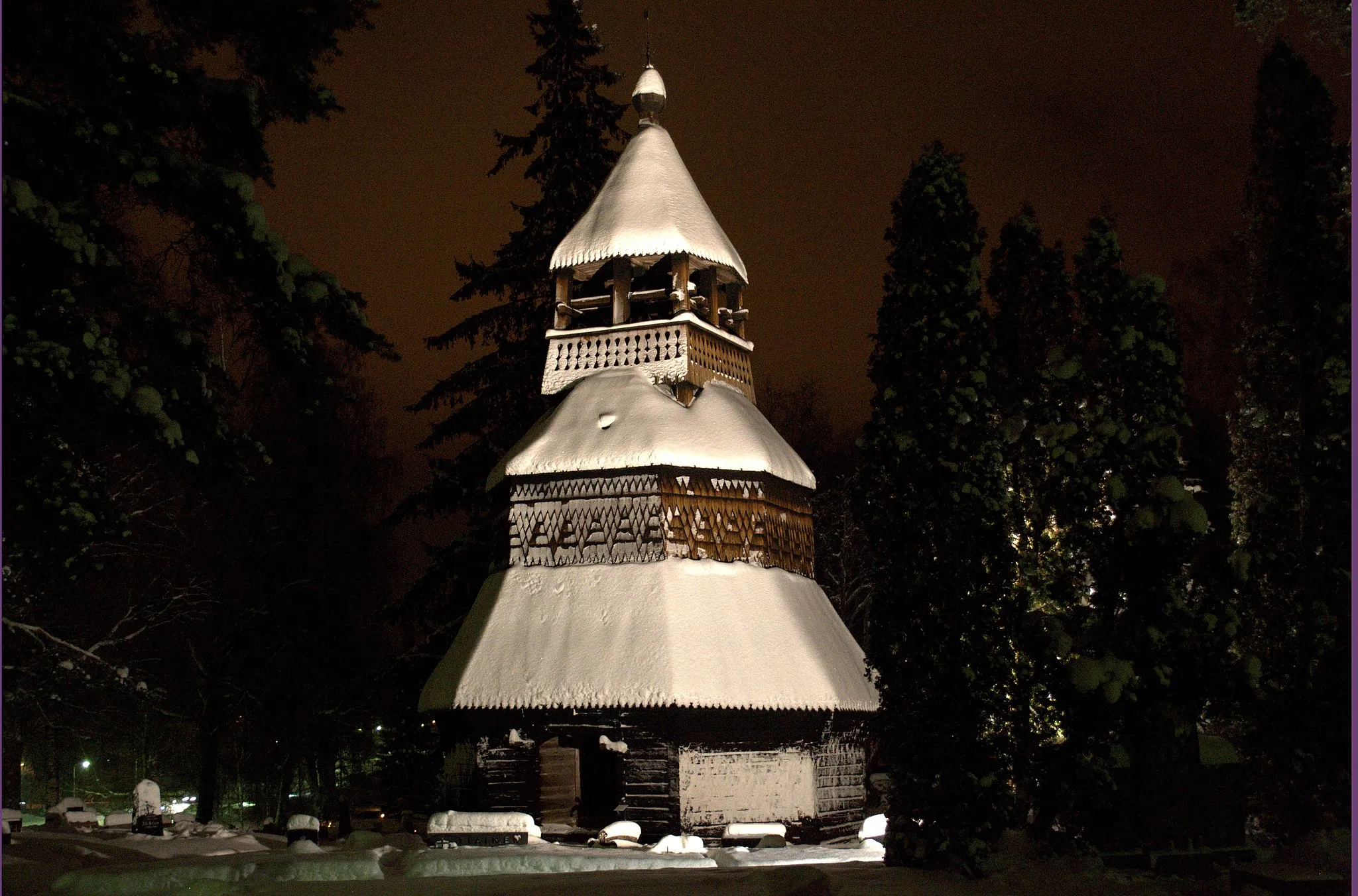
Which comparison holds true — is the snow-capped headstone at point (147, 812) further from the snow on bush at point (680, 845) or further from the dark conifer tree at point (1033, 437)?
the dark conifer tree at point (1033, 437)

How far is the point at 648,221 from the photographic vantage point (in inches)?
866

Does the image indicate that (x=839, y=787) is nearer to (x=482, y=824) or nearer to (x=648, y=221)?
(x=482, y=824)

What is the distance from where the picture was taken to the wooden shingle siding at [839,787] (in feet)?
61.7

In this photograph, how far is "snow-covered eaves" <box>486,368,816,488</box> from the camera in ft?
63.7

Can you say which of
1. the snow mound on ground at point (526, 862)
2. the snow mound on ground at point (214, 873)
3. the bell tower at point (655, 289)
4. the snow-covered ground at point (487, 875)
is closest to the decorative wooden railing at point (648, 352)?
the bell tower at point (655, 289)

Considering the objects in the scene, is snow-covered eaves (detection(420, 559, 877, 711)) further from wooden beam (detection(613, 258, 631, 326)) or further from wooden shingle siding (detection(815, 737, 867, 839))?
wooden beam (detection(613, 258, 631, 326))

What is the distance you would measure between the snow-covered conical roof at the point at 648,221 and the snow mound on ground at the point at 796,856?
10.7m

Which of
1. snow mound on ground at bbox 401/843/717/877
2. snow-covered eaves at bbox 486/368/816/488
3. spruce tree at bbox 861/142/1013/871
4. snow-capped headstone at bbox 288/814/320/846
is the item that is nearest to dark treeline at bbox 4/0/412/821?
snow mound on ground at bbox 401/843/717/877

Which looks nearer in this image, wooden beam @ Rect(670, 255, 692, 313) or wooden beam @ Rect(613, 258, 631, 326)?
wooden beam @ Rect(670, 255, 692, 313)

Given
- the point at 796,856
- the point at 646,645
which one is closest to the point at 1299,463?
the point at 796,856

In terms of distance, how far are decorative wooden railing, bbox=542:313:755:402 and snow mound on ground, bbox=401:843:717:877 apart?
365 inches

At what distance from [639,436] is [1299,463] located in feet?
31.6

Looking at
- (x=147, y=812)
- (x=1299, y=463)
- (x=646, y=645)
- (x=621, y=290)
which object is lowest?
(x=147, y=812)

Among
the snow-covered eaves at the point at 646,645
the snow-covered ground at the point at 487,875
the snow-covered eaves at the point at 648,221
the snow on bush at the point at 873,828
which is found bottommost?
the snow on bush at the point at 873,828
